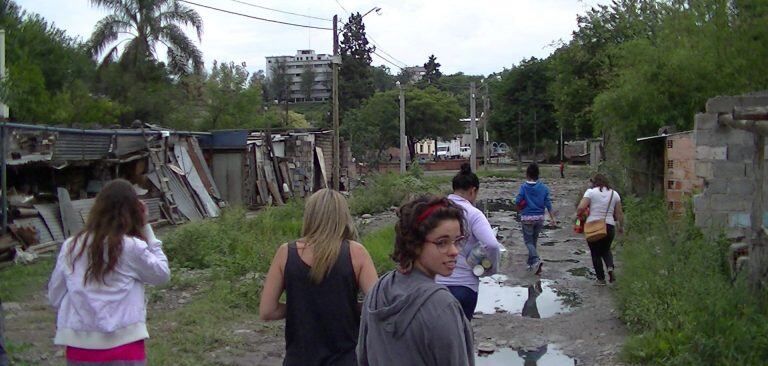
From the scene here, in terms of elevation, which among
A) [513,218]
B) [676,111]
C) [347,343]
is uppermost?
[676,111]

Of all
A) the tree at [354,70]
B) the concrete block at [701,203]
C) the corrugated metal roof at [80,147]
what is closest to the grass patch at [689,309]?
the concrete block at [701,203]

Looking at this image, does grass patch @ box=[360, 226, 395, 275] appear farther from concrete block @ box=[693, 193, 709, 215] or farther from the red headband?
the red headband

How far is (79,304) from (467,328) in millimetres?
2263

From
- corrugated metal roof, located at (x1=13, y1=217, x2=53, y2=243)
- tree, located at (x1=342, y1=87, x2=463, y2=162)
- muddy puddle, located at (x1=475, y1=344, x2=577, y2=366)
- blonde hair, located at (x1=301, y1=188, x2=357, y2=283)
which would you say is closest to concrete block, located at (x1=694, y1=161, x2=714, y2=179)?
muddy puddle, located at (x1=475, y1=344, x2=577, y2=366)

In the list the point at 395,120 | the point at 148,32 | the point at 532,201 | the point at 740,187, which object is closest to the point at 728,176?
the point at 740,187

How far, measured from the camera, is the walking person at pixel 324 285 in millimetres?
3705

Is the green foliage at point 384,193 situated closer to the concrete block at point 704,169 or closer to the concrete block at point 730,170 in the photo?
the concrete block at point 704,169

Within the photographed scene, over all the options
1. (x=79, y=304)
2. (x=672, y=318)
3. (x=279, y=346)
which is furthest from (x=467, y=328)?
(x=279, y=346)

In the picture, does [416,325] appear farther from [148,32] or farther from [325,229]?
[148,32]

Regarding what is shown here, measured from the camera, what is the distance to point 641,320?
25.7 feet

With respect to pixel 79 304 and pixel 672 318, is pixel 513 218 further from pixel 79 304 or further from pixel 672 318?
pixel 79 304

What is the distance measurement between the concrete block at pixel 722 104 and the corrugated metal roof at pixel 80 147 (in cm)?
1214

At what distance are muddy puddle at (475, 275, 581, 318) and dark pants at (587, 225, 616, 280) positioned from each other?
65 cm

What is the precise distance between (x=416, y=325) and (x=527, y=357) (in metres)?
5.28
